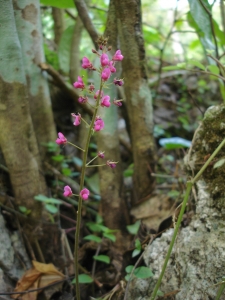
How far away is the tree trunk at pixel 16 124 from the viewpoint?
1.62 metres

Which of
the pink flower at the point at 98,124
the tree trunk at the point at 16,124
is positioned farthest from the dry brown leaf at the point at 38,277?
the pink flower at the point at 98,124

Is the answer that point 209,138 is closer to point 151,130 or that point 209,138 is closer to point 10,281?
point 151,130

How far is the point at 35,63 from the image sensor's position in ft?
6.88

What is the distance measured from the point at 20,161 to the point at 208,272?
1116mm

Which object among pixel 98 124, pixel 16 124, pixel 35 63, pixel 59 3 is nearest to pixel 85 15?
pixel 59 3

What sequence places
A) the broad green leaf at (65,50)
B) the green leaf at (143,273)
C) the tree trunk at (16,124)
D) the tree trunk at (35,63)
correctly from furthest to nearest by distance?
the broad green leaf at (65,50) < the tree trunk at (35,63) < the tree trunk at (16,124) < the green leaf at (143,273)

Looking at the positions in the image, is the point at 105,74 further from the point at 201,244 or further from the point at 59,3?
the point at 59,3

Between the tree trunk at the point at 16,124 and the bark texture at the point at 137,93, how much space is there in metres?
0.58

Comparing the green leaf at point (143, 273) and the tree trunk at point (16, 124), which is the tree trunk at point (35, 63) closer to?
the tree trunk at point (16, 124)

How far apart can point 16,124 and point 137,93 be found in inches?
28.6

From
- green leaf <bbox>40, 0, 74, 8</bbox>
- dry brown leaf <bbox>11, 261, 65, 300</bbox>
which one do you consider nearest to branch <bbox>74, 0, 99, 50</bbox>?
green leaf <bbox>40, 0, 74, 8</bbox>

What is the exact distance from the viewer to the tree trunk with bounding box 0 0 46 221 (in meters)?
1.62

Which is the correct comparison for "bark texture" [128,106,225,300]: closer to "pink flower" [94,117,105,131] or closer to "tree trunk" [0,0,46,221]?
"pink flower" [94,117,105,131]

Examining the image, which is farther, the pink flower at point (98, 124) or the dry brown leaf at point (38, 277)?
the dry brown leaf at point (38, 277)
